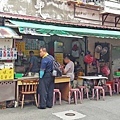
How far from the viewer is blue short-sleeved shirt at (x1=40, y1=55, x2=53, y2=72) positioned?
25.2 feet

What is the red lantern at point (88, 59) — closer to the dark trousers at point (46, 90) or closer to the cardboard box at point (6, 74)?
the dark trousers at point (46, 90)

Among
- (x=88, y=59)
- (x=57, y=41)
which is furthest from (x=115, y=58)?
(x=57, y=41)

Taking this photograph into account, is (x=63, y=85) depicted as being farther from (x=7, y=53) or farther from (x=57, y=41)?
(x=7, y=53)

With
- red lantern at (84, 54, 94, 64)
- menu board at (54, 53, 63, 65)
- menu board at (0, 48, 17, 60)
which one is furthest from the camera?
red lantern at (84, 54, 94, 64)

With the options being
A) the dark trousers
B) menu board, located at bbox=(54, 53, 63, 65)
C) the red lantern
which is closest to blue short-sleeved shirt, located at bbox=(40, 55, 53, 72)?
the dark trousers

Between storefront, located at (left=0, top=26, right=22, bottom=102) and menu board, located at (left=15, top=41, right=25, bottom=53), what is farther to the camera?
menu board, located at (left=15, top=41, right=25, bottom=53)

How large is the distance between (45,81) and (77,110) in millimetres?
1536

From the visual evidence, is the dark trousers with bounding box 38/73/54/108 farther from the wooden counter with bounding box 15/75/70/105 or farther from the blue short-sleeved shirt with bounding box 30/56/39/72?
the blue short-sleeved shirt with bounding box 30/56/39/72

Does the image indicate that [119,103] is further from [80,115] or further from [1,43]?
[1,43]

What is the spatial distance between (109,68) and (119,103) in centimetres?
362

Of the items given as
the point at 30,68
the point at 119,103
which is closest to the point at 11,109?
the point at 30,68

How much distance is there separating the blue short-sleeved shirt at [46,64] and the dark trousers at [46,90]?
0.19m

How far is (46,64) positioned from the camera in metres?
7.70

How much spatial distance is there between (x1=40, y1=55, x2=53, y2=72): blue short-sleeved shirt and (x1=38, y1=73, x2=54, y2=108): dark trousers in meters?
0.19
